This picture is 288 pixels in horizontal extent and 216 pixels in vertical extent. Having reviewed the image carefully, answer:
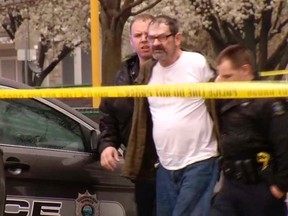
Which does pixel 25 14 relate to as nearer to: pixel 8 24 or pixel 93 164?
pixel 8 24

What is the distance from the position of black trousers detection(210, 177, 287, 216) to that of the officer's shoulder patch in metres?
0.39

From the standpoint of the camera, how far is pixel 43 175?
4.83 metres

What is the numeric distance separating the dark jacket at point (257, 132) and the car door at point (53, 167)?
3.69ft

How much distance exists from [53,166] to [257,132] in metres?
1.46

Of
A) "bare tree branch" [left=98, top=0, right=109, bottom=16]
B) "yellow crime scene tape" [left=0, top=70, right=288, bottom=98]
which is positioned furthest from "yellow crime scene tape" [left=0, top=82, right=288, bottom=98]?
"bare tree branch" [left=98, top=0, right=109, bottom=16]

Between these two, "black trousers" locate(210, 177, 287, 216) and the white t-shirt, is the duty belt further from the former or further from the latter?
the white t-shirt

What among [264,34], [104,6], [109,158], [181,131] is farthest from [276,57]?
[181,131]

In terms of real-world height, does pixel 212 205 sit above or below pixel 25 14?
below

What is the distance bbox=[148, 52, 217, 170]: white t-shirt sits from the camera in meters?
4.26

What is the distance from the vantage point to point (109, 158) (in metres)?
4.69

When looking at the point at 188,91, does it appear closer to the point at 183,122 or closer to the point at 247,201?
the point at 183,122

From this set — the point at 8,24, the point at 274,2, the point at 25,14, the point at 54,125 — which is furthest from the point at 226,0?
the point at 54,125

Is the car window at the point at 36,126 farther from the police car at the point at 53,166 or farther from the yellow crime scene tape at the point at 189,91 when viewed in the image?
the yellow crime scene tape at the point at 189,91

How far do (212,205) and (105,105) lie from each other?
3.19 feet
